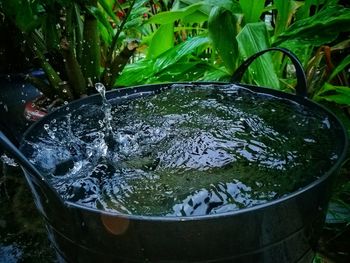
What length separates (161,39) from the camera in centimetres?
201

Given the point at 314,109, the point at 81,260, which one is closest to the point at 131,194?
the point at 81,260

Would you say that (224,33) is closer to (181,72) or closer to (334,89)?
(181,72)

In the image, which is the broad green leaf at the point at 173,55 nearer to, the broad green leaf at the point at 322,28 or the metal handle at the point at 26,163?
the broad green leaf at the point at 322,28

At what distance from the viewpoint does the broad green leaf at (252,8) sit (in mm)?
1675

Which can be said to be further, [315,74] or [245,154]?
[315,74]

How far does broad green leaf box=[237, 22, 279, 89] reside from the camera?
1.47 m

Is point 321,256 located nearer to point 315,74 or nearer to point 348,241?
point 348,241

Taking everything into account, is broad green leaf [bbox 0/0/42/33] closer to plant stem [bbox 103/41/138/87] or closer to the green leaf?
plant stem [bbox 103/41/138/87]

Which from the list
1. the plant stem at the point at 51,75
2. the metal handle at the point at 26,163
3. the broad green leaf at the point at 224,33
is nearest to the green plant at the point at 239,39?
the broad green leaf at the point at 224,33

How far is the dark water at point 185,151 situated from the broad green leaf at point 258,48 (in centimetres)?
34

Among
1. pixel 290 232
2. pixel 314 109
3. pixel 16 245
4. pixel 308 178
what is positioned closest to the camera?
pixel 290 232

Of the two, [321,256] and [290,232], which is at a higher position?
[290,232]

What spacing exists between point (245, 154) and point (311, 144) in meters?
0.16

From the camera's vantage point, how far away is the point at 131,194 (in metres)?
0.77
